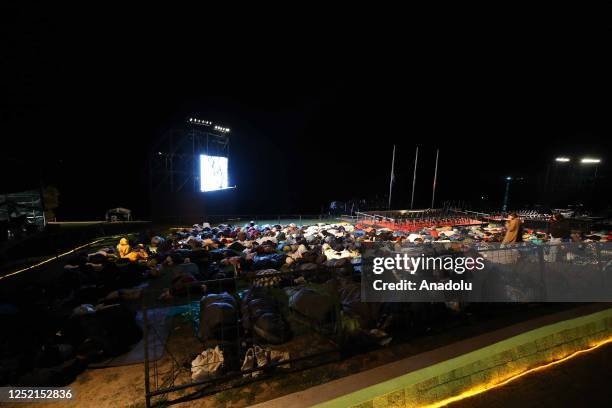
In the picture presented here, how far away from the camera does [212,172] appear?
15672mm

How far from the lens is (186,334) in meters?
4.38

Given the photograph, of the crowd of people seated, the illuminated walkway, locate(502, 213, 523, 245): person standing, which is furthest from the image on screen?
the illuminated walkway

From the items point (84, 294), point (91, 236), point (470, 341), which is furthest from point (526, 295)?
point (91, 236)

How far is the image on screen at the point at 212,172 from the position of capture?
577 inches

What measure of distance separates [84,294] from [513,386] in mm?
6496

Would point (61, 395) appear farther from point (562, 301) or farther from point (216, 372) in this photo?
point (562, 301)
